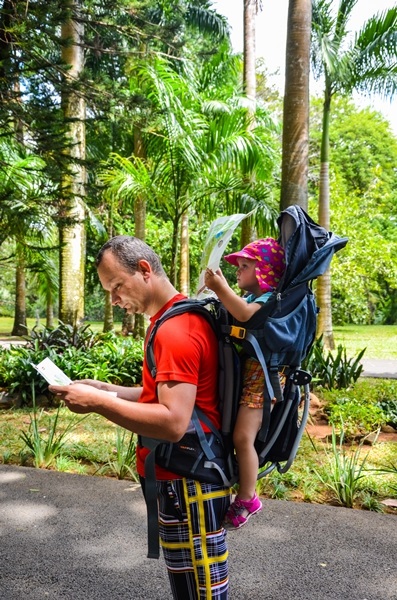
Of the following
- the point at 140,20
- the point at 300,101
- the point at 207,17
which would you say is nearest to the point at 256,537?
the point at 300,101

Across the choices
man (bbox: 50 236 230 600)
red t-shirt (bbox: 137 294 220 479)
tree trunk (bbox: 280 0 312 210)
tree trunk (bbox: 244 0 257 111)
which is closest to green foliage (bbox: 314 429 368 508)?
man (bbox: 50 236 230 600)

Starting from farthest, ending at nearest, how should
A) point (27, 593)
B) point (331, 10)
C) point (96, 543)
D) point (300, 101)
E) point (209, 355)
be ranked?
1. point (331, 10)
2. point (300, 101)
3. point (96, 543)
4. point (27, 593)
5. point (209, 355)

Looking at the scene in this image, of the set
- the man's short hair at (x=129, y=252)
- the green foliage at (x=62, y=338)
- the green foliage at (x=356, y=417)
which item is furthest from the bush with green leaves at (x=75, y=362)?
the man's short hair at (x=129, y=252)

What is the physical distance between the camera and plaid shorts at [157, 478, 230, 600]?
6.07 ft

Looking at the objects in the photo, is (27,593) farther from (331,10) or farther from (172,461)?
(331,10)

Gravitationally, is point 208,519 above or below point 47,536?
above

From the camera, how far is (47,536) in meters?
3.79

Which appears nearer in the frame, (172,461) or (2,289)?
(172,461)

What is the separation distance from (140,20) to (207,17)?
15.0 metres

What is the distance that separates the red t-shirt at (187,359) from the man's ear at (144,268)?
0.13m

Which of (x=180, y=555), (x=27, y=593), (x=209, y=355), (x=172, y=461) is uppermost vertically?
(x=209, y=355)

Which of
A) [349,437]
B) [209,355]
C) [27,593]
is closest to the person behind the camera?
[209,355]

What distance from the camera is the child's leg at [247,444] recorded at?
6.61 ft

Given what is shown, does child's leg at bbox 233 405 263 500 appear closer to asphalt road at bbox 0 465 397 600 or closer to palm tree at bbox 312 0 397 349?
asphalt road at bbox 0 465 397 600
